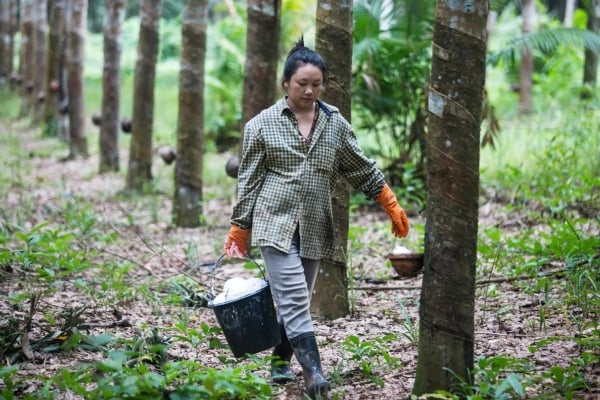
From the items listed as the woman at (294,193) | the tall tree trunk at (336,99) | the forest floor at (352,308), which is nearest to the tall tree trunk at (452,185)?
the forest floor at (352,308)

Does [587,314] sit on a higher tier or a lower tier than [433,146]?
lower

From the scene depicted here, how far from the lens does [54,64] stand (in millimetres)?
19031

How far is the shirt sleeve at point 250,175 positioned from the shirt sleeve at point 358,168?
1.63ft

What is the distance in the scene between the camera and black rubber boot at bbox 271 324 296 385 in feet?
14.1

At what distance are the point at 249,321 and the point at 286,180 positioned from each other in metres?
0.80

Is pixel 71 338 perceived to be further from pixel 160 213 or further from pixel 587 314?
pixel 160 213

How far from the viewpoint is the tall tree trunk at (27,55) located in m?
24.2

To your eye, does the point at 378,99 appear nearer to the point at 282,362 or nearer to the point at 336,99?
the point at 336,99

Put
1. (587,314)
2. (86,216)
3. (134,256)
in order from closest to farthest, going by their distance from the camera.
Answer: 1. (587,314)
2. (134,256)
3. (86,216)

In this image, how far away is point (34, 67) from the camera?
23.3m

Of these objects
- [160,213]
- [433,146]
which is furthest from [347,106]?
[160,213]

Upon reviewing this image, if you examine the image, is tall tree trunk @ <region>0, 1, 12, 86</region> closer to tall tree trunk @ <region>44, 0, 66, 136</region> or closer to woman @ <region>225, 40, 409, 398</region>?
tall tree trunk @ <region>44, 0, 66, 136</region>

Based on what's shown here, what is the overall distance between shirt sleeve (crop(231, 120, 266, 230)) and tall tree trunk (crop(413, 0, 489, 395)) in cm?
95

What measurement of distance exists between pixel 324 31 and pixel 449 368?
8.73 feet
